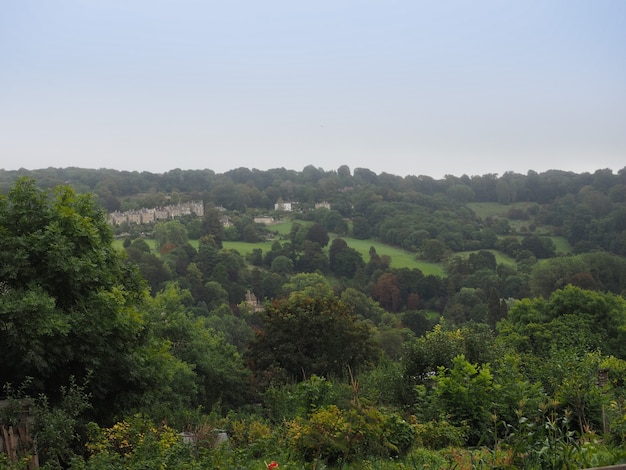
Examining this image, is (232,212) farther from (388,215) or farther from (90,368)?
(90,368)

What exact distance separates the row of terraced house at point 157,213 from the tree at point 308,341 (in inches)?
2609

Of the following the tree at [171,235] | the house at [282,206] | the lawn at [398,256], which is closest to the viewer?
the tree at [171,235]

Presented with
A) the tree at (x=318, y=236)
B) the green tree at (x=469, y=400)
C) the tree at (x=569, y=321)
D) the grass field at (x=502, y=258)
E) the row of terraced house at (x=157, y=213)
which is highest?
the green tree at (x=469, y=400)

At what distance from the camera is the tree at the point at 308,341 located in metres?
19.0

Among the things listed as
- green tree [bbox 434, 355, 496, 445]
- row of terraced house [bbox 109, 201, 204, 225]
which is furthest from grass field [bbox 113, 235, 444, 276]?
green tree [bbox 434, 355, 496, 445]

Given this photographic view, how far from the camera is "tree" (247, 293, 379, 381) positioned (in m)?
19.0

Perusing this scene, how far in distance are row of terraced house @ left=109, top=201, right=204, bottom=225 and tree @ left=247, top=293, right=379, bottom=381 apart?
66.3 m

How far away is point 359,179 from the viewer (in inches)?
5448

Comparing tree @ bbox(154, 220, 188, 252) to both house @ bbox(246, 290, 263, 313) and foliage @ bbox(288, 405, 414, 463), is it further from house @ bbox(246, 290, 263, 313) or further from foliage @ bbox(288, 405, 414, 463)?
foliage @ bbox(288, 405, 414, 463)

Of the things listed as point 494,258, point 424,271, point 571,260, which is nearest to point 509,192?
point 494,258

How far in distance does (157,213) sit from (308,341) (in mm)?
76925

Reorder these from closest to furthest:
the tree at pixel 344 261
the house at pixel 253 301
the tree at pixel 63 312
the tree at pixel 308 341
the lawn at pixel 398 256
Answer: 1. the tree at pixel 63 312
2. the tree at pixel 308 341
3. the house at pixel 253 301
4. the lawn at pixel 398 256
5. the tree at pixel 344 261

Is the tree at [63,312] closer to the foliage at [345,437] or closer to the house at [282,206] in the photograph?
the foliage at [345,437]

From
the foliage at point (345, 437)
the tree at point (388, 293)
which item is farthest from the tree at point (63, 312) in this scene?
the tree at point (388, 293)
